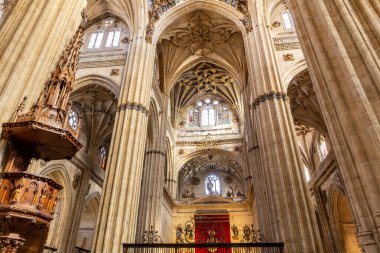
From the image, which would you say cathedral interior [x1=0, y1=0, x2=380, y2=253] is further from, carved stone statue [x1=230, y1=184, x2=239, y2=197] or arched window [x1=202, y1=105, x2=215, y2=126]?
carved stone statue [x1=230, y1=184, x2=239, y2=197]

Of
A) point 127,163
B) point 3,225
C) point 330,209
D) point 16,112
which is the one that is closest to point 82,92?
point 127,163

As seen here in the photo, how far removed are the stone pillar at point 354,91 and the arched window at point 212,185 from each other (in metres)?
23.1

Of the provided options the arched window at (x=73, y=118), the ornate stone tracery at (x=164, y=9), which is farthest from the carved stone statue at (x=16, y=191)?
the arched window at (x=73, y=118)

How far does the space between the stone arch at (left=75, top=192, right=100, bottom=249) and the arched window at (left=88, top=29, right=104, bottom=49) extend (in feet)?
32.1

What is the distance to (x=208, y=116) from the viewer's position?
2425 centimetres

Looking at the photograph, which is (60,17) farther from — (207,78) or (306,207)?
(207,78)

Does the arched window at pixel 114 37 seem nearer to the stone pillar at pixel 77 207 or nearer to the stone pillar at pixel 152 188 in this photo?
the stone pillar at pixel 152 188

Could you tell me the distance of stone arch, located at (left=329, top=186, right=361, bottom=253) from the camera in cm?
1458

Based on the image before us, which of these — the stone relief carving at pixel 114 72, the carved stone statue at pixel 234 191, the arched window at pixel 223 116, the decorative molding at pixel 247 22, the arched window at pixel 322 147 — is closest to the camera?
the decorative molding at pixel 247 22

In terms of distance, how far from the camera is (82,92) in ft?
51.8

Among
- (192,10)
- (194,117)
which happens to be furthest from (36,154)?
(194,117)

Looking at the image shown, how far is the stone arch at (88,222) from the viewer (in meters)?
18.1

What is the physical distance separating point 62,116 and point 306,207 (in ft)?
24.1


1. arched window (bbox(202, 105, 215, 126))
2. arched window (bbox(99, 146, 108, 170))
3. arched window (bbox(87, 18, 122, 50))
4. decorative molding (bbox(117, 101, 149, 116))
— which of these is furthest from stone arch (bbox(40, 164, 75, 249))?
arched window (bbox(202, 105, 215, 126))
